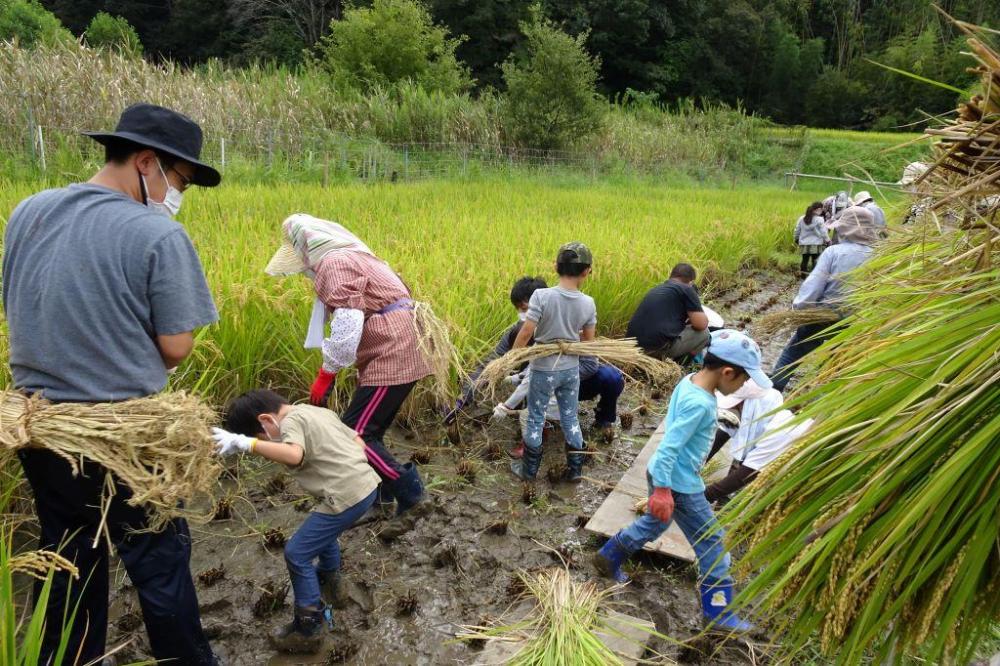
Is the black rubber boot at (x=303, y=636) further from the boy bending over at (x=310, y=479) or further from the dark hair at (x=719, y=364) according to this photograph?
the dark hair at (x=719, y=364)

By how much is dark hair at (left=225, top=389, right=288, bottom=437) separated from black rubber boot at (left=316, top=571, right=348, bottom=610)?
0.70 metres

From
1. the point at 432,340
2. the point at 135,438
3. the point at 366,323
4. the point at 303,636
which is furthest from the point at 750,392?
the point at 135,438

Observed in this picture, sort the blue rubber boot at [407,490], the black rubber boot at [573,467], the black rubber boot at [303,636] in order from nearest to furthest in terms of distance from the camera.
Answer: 1. the black rubber boot at [303,636]
2. the blue rubber boot at [407,490]
3. the black rubber boot at [573,467]

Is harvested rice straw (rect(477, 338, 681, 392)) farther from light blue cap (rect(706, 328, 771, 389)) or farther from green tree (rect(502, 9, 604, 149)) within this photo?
green tree (rect(502, 9, 604, 149))

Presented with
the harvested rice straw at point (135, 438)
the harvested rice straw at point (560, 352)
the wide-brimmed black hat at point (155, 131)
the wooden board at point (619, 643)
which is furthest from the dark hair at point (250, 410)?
the harvested rice straw at point (560, 352)

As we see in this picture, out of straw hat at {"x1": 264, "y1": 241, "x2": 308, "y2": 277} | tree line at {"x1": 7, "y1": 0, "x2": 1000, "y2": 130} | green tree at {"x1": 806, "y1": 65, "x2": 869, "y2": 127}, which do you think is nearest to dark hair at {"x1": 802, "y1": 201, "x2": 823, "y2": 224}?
straw hat at {"x1": 264, "y1": 241, "x2": 308, "y2": 277}

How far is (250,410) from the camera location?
219 cm

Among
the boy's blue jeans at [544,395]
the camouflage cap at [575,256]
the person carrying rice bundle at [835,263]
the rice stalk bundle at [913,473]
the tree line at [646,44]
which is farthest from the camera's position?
the tree line at [646,44]

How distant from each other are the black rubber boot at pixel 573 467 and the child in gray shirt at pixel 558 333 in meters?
0.02

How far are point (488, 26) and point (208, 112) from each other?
19.8m

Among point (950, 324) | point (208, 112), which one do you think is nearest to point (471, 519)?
point (950, 324)

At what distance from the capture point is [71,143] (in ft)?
27.9

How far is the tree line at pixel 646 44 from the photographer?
28.0 m

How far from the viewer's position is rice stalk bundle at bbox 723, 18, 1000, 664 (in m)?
0.89
